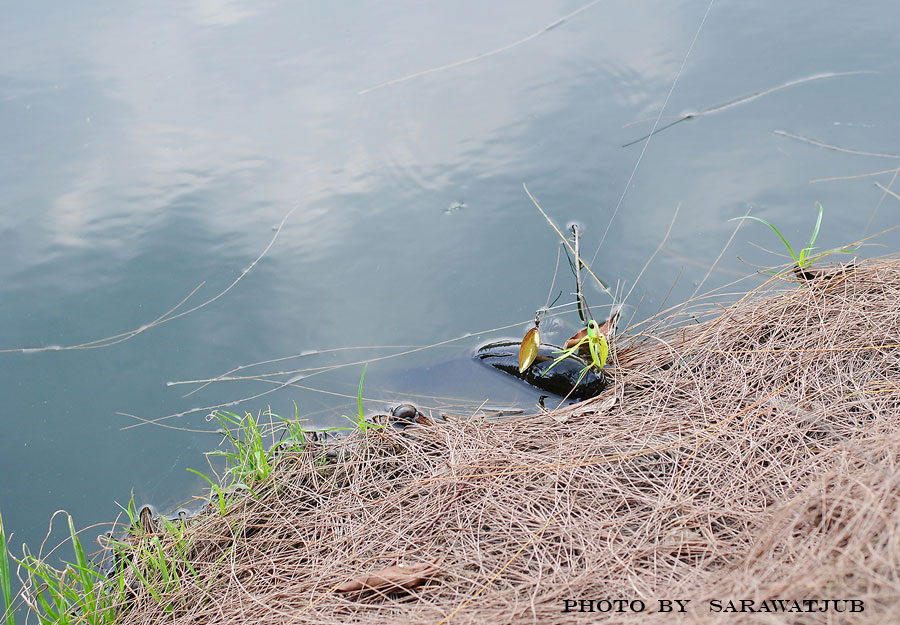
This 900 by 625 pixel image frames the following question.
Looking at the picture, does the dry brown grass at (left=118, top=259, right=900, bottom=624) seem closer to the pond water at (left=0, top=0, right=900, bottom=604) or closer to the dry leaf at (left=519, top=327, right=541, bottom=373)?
the dry leaf at (left=519, top=327, right=541, bottom=373)

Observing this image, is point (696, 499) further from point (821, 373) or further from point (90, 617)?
point (90, 617)

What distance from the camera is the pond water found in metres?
2.82

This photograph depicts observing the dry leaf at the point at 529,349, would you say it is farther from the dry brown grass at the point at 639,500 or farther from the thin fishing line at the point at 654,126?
the thin fishing line at the point at 654,126

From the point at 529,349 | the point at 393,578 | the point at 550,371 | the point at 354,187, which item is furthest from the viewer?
the point at 354,187

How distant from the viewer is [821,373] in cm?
209

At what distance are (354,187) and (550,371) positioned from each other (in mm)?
1737

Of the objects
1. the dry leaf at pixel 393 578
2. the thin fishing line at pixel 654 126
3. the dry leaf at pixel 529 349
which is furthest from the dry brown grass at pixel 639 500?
the thin fishing line at pixel 654 126

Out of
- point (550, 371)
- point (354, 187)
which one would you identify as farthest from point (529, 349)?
point (354, 187)

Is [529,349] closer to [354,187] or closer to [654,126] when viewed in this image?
[354,187]

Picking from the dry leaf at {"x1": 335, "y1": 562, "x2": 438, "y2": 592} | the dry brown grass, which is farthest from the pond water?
the dry leaf at {"x1": 335, "y1": 562, "x2": 438, "y2": 592}

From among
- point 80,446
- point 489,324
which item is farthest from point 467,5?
point 80,446

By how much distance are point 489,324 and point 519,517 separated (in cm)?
130

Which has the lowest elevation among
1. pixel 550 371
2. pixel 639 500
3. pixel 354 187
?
pixel 550 371

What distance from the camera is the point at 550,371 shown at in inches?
105
